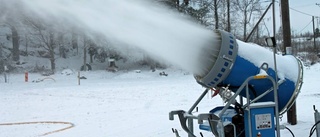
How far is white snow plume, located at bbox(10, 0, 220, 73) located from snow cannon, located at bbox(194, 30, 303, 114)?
0.16 m

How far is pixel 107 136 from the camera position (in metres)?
8.44

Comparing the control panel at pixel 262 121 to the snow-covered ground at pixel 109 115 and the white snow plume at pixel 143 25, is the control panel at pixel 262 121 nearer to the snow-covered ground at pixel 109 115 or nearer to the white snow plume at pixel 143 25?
the white snow plume at pixel 143 25

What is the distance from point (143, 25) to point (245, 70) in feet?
4.46

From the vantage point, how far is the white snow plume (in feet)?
15.7

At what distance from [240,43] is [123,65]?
37.1 metres

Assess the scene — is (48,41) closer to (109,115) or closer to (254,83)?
(109,115)

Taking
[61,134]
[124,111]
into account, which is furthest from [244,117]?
[124,111]

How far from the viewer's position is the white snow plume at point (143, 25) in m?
4.77

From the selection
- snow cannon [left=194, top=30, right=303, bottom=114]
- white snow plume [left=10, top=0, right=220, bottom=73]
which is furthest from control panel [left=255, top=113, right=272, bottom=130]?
white snow plume [left=10, top=0, right=220, bottom=73]

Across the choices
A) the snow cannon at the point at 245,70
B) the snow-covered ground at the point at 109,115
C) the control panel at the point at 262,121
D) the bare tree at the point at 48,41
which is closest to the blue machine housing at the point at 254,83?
the snow cannon at the point at 245,70

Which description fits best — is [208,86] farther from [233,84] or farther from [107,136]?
[107,136]

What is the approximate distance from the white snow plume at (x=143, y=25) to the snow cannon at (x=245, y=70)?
0.52 feet

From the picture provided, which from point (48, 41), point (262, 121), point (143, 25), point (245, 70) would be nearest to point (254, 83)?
point (245, 70)

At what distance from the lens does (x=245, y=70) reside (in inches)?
192
